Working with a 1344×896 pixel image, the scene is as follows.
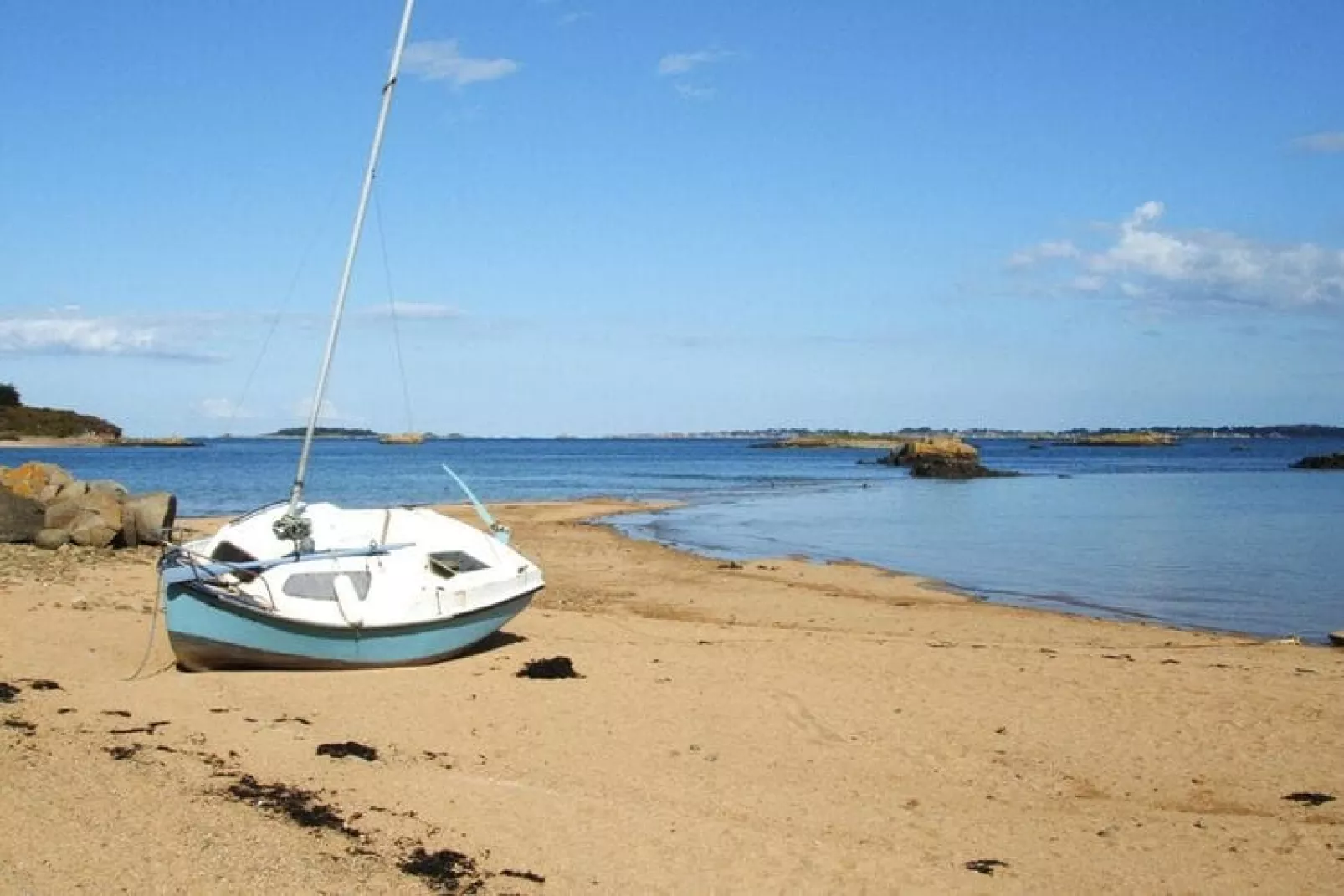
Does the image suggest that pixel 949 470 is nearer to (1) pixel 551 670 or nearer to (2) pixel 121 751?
(1) pixel 551 670

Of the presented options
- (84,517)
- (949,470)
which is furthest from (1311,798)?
(949,470)

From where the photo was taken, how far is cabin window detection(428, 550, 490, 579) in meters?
15.2

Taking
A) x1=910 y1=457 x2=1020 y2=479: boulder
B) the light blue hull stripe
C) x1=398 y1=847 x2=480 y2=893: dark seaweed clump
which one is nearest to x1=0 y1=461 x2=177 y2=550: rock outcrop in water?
the light blue hull stripe

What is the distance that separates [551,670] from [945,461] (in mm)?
71528

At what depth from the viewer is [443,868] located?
7750 mm

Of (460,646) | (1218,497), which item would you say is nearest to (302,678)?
(460,646)

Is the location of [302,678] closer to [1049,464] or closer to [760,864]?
[760,864]

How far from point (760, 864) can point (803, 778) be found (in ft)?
7.66

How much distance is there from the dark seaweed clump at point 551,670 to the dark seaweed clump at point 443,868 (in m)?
6.19

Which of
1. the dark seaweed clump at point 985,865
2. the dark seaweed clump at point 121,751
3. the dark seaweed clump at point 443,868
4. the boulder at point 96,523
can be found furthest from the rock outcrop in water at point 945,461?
the dark seaweed clump at point 443,868

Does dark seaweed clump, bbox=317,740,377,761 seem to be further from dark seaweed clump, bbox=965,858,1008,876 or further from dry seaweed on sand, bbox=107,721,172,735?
dark seaweed clump, bbox=965,858,1008,876

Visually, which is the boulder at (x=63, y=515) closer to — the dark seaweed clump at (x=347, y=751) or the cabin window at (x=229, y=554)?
the cabin window at (x=229, y=554)

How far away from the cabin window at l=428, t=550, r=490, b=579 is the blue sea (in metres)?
12.4

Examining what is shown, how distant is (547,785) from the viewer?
10047 millimetres
